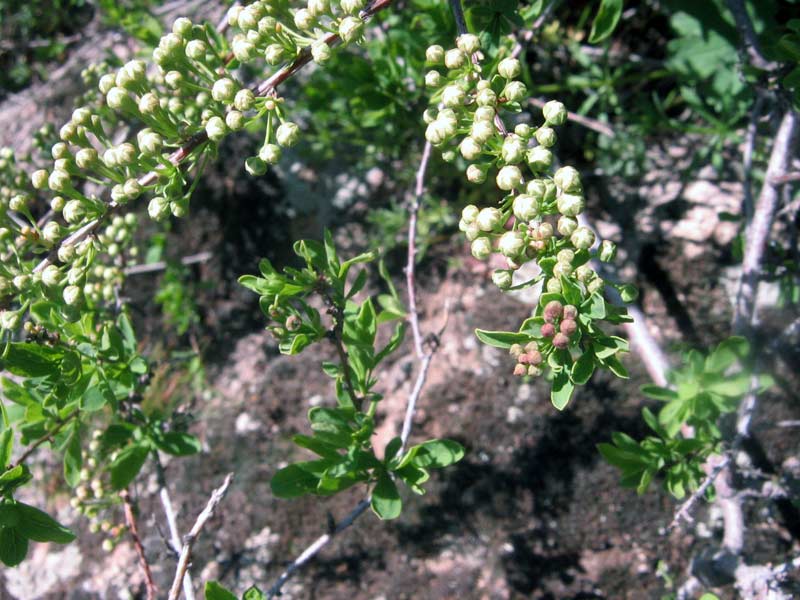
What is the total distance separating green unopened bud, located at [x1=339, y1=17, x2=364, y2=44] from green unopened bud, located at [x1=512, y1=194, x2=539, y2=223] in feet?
1.79

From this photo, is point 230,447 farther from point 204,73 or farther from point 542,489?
point 204,73

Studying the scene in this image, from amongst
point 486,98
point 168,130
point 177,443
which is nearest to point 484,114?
point 486,98

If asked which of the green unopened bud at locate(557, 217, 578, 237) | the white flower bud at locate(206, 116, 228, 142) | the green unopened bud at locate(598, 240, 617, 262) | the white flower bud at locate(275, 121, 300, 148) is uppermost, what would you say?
the white flower bud at locate(206, 116, 228, 142)

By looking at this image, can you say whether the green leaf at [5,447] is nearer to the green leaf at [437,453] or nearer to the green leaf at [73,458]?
the green leaf at [73,458]

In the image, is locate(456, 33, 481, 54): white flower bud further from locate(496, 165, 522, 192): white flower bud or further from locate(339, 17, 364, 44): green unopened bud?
locate(496, 165, 522, 192): white flower bud

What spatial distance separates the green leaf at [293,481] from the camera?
2.01m

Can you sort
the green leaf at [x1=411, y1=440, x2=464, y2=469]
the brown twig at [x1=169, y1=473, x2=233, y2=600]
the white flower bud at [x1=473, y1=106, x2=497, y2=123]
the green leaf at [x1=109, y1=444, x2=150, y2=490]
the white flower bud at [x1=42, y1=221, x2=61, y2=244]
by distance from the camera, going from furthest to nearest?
1. the green leaf at [x1=109, y1=444, x2=150, y2=490]
2. the green leaf at [x1=411, y1=440, x2=464, y2=469]
3. the brown twig at [x1=169, y1=473, x2=233, y2=600]
4. the white flower bud at [x1=42, y1=221, x2=61, y2=244]
5. the white flower bud at [x1=473, y1=106, x2=497, y2=123]

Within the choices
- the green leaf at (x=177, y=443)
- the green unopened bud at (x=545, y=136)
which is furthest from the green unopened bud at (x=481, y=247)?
the green leaf at (x=177, y=443)

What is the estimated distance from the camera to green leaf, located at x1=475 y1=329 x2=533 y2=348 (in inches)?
58.2

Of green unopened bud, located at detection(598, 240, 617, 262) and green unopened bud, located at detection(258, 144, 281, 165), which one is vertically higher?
green unopened bud, located at detection(258, 144, 281, 165)

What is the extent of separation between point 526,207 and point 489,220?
87 mm

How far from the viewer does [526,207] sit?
1.35 meters

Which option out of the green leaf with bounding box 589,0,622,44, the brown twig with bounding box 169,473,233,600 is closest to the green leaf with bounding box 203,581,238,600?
the brown twig with bounding box 169,473,233,600

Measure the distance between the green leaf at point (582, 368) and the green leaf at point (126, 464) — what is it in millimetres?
1521
